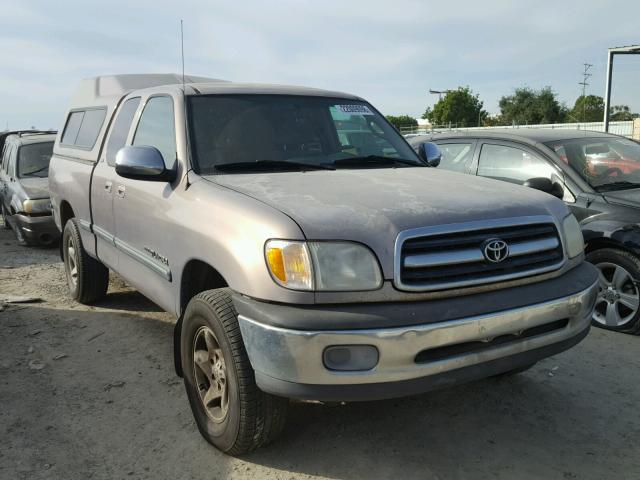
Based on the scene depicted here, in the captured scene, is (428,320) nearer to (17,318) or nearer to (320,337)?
(320,337)

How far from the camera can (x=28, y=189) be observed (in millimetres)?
8773

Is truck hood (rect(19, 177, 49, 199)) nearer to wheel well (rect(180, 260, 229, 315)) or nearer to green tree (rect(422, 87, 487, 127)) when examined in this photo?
wheel well (rect(180, 260, 229, 315))

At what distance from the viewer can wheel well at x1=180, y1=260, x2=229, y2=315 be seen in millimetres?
3083

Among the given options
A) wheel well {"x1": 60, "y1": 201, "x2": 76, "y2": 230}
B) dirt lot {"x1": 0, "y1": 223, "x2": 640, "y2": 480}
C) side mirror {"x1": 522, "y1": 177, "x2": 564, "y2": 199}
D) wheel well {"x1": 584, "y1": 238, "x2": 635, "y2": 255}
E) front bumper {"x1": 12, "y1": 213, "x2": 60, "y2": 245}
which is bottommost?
dirt lot {"x1": 0, "y1": 223, "x2": 640, "y2": 480}

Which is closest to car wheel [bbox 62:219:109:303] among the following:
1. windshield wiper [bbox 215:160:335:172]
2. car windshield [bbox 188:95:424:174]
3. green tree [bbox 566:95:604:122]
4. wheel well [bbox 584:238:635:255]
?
car windshield [bbox 188:95:424:174]

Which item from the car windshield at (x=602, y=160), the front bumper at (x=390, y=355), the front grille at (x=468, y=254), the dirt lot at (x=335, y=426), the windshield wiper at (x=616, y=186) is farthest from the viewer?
the car windshield at (x=602, y=160)

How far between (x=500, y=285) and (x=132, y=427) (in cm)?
214

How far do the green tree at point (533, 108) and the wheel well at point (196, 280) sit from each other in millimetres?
70275

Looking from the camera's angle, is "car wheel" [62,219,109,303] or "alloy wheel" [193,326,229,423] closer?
"alloy wheel" [193,326,229,423]

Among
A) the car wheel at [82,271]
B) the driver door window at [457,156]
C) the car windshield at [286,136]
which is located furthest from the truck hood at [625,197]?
the car wheel at [82,271]

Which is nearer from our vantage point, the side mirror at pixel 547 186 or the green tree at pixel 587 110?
the side mirror at pixel 547 186

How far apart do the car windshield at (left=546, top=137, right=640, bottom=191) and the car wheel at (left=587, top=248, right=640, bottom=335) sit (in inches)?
25.8

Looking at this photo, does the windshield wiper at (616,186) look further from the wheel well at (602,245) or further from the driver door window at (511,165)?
the wheel well at (602,245)

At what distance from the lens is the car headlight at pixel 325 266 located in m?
2.40
